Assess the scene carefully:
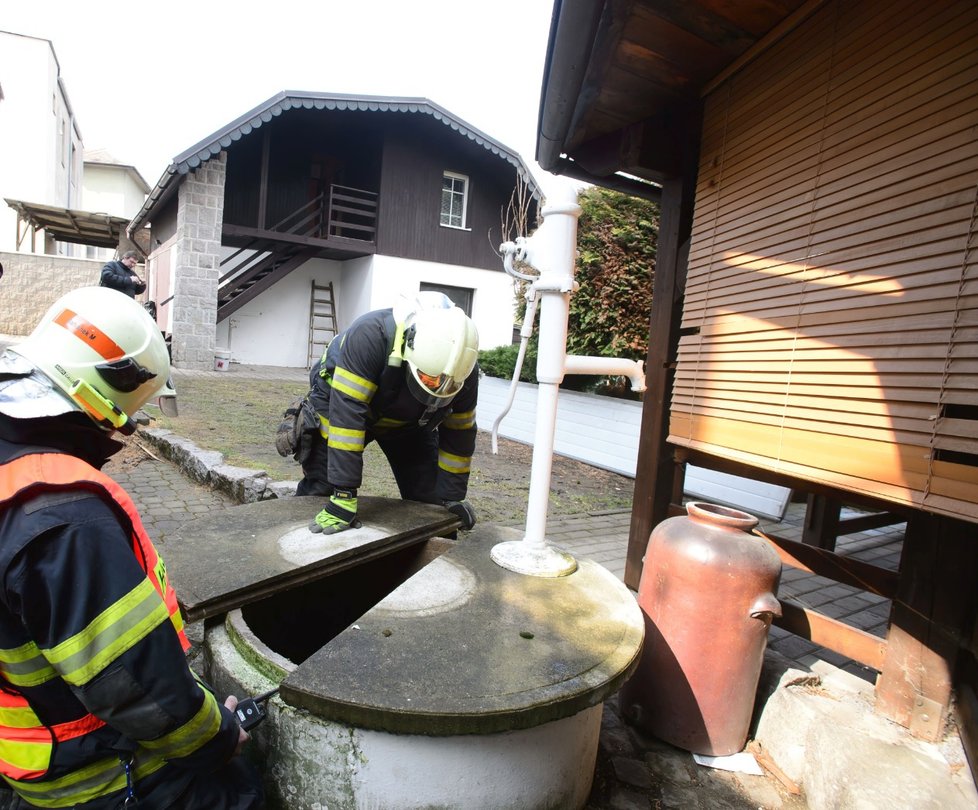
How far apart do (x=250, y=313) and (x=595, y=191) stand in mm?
10711

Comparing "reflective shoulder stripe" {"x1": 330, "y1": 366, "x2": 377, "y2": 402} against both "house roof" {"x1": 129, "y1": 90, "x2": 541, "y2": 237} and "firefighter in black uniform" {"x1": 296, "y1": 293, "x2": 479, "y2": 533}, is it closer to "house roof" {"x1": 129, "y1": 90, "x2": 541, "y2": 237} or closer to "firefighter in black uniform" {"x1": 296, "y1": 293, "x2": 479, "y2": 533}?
"firefighter in black uniform" {"x1": 296, "y1": 293, "x2": 479, "y2": 533}

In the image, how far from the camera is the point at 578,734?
1933 mm

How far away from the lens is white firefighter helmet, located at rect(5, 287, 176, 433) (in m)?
1.39

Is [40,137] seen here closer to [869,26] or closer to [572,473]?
[572,473]

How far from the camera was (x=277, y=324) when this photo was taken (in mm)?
15828

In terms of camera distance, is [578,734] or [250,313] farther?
[250,313]

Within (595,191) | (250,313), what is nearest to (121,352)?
(595,191)

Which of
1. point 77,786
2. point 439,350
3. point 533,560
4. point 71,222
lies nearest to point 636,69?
point 439,350

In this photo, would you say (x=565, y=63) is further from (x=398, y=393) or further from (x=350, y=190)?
(x=350, y=190)

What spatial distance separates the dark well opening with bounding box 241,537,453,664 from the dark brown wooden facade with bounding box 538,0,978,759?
165 cm

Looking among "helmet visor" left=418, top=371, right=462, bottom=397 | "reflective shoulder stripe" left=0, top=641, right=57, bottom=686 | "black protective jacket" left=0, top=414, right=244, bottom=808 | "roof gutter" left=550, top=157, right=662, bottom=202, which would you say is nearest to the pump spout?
"helmet visor" left=418, top=371, right=462, bottom=397

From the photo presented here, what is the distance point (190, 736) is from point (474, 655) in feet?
2.67

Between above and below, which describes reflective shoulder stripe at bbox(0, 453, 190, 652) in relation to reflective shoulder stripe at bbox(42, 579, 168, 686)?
above

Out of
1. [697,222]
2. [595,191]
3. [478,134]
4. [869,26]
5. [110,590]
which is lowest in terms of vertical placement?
[110,590]
